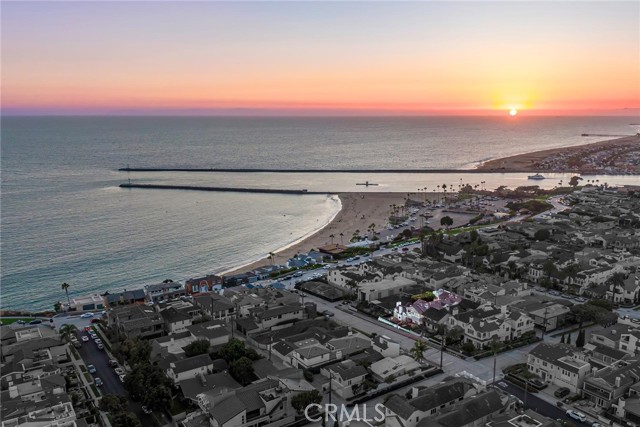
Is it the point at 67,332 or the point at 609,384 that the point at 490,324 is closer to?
the point at 609,384

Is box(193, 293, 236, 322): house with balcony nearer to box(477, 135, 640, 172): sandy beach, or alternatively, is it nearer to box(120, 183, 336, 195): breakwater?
box(120, 183, 336, 195): breakwater

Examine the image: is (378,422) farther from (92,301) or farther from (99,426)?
(92,301)

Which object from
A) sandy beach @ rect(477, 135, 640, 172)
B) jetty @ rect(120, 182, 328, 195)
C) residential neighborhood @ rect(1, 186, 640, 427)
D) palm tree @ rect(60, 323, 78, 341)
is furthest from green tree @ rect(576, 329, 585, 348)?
sandy beach @ rect(477, 135, 640, 172)

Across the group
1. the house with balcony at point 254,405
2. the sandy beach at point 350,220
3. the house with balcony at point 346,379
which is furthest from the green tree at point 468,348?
the sandy beach at point 350,220

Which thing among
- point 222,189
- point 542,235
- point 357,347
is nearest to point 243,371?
point 357,347

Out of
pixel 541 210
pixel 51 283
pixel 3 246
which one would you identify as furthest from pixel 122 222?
pixel 541 210

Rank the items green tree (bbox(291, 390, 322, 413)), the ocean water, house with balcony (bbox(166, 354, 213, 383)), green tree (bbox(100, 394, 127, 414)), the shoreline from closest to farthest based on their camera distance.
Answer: green tree (bbox(100, 394, 127, 414)) → green tree (bbox(291, 390, 322, 413)) → house with balcony (bbox(166, 354, 213, 383)) → the ocean water → the shoreline

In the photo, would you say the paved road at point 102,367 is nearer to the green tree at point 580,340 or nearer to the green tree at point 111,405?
the green tree at point 111,405
